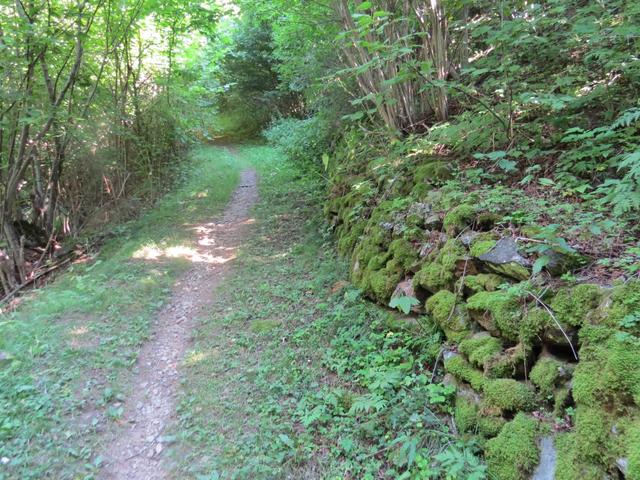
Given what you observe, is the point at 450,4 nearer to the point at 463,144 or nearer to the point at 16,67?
the point at 463,144

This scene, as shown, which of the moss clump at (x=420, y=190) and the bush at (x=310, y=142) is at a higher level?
the bush at (x=310, y=142)

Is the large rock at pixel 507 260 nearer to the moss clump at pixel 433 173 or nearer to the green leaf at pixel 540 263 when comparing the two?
the green leaf at pixel 540 263

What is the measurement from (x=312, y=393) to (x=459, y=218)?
7.75 feet

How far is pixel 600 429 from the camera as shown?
2338 millimetres

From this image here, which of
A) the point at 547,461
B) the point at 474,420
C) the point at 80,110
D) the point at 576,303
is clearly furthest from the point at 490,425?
the point at 80,110

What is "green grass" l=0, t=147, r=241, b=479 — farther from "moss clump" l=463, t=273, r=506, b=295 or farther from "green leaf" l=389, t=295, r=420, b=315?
"moss clump" l=463, t=273, r=506, b=295

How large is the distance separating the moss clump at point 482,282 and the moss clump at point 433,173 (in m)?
1.95

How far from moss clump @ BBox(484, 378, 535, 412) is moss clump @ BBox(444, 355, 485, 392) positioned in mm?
91

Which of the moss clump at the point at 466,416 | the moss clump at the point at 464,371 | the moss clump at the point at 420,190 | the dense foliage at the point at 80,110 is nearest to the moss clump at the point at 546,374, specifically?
the moss clump at the point at 464,371

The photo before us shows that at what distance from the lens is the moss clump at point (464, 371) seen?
3.17m

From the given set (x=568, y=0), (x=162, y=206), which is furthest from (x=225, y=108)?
(x=568, y=0)

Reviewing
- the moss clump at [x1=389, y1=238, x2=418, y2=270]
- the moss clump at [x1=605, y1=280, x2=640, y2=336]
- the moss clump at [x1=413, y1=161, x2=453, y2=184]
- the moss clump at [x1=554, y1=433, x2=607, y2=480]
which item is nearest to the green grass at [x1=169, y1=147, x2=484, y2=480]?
the moss clump at [x1=554, y1=433, x2=607, y2=480]

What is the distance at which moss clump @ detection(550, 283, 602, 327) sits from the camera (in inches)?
108

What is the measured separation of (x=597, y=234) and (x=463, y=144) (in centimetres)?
275
